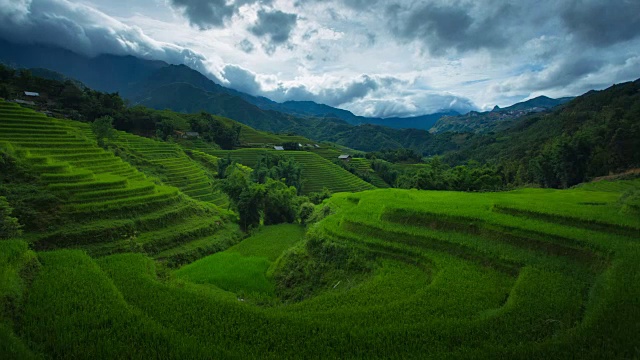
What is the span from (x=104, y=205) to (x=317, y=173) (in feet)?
145

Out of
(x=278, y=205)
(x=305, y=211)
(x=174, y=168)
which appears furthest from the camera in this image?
(x=174, y=168)

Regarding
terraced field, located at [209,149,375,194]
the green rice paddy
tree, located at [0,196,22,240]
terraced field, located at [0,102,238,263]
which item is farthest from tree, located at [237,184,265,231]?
terraced field, located at [209,149,375,194]

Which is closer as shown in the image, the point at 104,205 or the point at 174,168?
the point at 104,205

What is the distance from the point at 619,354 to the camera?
6047 millimetres

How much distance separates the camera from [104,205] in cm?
1978

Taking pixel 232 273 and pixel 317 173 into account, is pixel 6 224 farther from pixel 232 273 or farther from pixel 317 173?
pixel 317 173

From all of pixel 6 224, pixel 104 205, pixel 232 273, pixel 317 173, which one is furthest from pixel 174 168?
pixel 317 173

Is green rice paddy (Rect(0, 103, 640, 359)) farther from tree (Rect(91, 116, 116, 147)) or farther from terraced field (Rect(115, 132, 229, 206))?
tree (Rect(91, 116, 116, 147))

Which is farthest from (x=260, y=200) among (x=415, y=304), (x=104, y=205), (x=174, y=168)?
(x=415, y=304)

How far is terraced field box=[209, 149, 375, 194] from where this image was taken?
57906 mm

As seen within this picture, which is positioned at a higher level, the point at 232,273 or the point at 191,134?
the point at 191,134

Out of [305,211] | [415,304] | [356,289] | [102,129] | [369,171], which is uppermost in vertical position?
[102,129]

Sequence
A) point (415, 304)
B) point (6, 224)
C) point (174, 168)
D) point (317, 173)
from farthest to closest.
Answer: point (317, 173), point (174, 168), point (6, 224), point (415, 304)

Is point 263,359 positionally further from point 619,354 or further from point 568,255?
point 568,255
